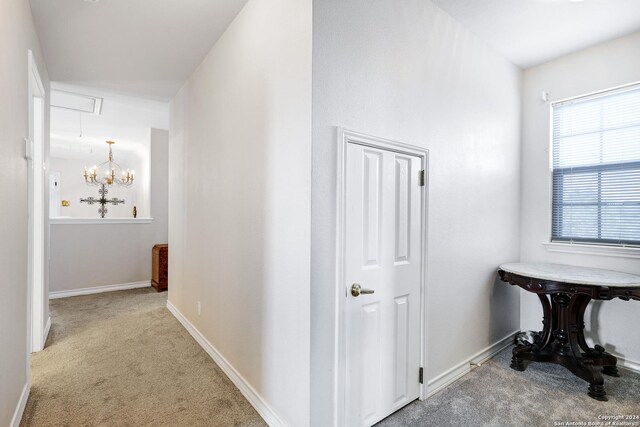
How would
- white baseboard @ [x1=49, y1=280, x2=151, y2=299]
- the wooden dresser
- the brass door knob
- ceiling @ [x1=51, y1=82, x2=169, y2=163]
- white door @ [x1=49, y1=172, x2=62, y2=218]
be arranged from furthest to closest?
white door @ [x1=49, y1=172, x2=62, y2=218], the wooden dresser, white baseboard @ [x1=49, y1=280, x2=151, y2=299], ceiling @ [x1=51, y1=82, x2=169, y2=163], the brass door knob

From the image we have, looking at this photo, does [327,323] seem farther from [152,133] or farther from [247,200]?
[152,133]

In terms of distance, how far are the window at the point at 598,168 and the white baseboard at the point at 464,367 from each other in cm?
114

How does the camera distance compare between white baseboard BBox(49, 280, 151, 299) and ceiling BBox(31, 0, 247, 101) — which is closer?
ceiling BBox(31, 0, 247, 101)

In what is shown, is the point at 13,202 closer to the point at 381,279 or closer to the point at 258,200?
the point at 258,200

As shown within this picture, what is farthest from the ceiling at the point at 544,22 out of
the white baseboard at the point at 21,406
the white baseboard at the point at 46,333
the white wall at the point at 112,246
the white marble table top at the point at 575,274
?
the white wall at the point at 112,246

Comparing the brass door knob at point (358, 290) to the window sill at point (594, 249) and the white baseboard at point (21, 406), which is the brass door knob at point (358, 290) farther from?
the window sill at point (594, 249)

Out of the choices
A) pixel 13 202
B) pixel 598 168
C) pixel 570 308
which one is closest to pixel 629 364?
pixel 570 308

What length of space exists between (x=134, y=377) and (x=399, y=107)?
2.79 meters

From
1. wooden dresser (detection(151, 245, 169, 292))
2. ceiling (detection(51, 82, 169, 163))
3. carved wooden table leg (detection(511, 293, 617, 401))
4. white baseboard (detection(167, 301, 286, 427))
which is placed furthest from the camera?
wooden dresser (detection(151, 245, 169, 292))

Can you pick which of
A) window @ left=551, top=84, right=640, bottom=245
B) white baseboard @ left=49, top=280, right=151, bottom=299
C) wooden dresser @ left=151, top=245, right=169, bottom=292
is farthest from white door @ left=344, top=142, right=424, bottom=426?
white baseboard @ left=49, top=280, right=151, bottom=299

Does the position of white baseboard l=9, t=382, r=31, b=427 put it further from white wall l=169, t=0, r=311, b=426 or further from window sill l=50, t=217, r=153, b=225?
window sill l=50, t=217, r=153, b=225

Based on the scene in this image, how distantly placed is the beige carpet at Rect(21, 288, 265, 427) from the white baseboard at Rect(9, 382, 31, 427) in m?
0.04

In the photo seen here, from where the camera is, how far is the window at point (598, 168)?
2.69 meters

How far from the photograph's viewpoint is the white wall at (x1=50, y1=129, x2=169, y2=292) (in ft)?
15.8
